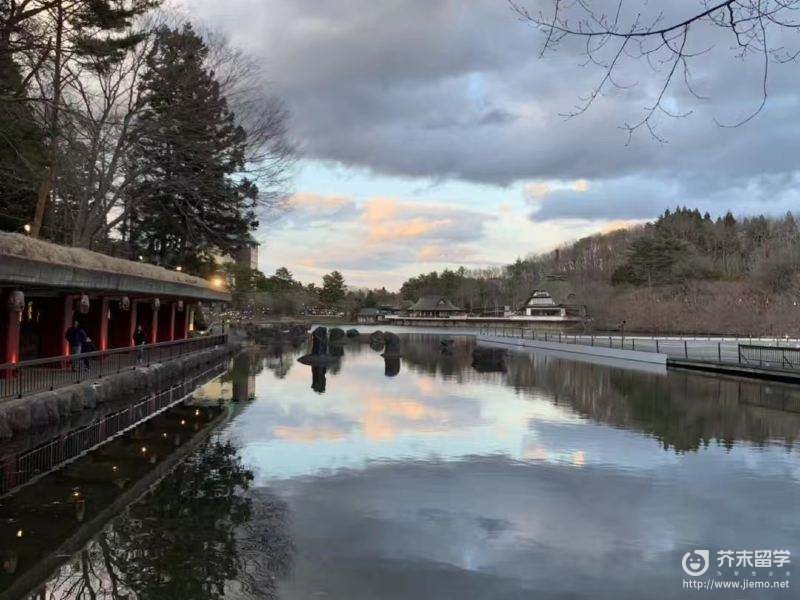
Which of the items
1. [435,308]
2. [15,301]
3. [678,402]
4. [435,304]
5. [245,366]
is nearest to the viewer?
[15,301]

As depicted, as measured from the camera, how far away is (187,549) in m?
6.72

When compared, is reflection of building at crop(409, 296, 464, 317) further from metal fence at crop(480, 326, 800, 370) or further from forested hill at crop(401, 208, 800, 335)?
metal fence at crop(480, 326, 800, 370)

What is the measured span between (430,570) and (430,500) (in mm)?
2433

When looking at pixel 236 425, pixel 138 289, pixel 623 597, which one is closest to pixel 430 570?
pixel 623 597

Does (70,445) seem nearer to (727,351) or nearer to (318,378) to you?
(318,378)

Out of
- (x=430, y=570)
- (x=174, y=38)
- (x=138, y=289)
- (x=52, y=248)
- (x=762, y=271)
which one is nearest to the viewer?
(x=430, y=570)

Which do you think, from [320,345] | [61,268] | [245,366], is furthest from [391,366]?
[61,268]

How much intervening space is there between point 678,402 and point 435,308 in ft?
326

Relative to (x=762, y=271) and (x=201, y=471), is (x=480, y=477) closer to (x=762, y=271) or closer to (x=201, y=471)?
(x=201, y=471)

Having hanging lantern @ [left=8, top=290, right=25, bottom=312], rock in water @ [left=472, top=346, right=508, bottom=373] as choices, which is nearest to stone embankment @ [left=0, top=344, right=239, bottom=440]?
hanging lantern @ [left=8, top=290, right=25, bottom=312]

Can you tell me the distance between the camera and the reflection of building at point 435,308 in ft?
390

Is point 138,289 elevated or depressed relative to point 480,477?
elevated

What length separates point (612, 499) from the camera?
895 cm

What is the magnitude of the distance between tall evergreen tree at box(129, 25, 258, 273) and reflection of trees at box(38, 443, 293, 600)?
19.8 meters
